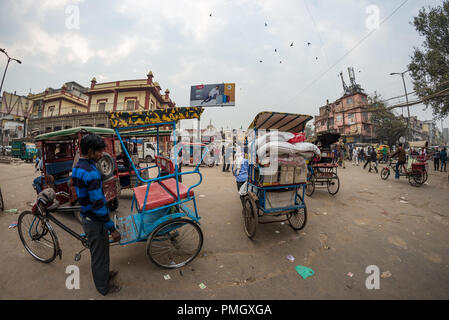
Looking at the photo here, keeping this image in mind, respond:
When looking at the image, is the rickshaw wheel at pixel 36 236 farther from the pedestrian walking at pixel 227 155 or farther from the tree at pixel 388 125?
the tree at pixel 388 125

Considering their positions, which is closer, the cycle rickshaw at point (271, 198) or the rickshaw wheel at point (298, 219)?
the cycle rickshaw at point (271, 198)

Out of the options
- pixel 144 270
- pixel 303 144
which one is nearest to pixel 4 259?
pixel 144 270

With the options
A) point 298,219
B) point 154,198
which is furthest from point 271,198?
point 154,198

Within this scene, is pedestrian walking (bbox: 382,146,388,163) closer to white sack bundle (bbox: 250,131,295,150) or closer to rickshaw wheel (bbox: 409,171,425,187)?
rickshaw wheel (bbox: 409,171,425,187)

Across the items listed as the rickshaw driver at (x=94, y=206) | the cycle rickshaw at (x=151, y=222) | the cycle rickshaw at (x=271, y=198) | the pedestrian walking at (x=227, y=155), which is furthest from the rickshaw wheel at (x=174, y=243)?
the pedestrian walking at (x=227, y=155)

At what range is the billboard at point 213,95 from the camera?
78.1 feet

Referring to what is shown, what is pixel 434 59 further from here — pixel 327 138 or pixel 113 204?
pixel 113 204

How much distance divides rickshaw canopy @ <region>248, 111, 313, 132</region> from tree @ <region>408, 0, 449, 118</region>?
16197mm

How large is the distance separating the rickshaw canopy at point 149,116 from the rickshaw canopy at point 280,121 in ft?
5.58

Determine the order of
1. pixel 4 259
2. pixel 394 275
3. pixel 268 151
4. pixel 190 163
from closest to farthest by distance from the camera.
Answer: pixel 394 275 < pixel 4 259 < pixel 268 151 < pixel 190 163

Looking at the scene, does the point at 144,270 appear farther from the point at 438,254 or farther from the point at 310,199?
the point at 310,199

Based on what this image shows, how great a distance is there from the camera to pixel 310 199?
19.4 ft

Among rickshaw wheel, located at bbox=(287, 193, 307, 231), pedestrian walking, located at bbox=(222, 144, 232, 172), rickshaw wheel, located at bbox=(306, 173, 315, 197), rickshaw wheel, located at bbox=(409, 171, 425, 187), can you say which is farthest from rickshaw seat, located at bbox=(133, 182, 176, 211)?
rickshaw wheel, located at bbox=(409, 171, 425, 187)
